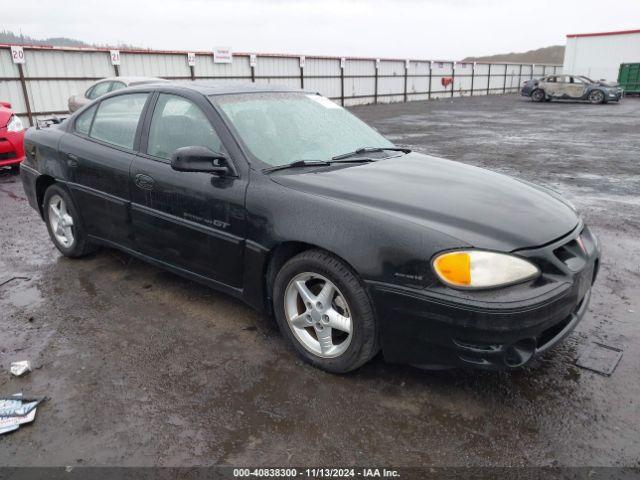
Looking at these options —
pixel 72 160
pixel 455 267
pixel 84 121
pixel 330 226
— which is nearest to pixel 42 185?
pixel 72 160

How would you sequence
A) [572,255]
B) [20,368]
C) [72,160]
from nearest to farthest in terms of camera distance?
[572,255] → [20,368] → [72,160]

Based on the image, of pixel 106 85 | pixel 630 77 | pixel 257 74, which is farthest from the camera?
pixel 630 77

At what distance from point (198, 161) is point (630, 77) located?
131ft

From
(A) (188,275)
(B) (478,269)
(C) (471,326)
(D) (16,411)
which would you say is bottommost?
(D) (16,411)

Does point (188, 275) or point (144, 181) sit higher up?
point (144, 181)

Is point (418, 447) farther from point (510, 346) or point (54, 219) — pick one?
point (54, 219)

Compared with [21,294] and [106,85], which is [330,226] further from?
[106,85]

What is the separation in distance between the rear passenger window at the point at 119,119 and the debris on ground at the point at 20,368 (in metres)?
1.62

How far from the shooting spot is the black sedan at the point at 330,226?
232 centimetres

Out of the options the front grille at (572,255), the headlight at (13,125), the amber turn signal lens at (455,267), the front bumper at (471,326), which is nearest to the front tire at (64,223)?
the front bumper at (471,326)

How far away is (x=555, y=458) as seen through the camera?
218cm

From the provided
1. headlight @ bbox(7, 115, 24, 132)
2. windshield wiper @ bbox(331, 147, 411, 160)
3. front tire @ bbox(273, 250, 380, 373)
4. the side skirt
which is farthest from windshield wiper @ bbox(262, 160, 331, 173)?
headlight @ bbox(7, 115, 24, 132)

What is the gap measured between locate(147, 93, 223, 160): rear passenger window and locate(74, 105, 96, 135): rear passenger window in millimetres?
950

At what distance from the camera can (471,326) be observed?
2256 millimetres
